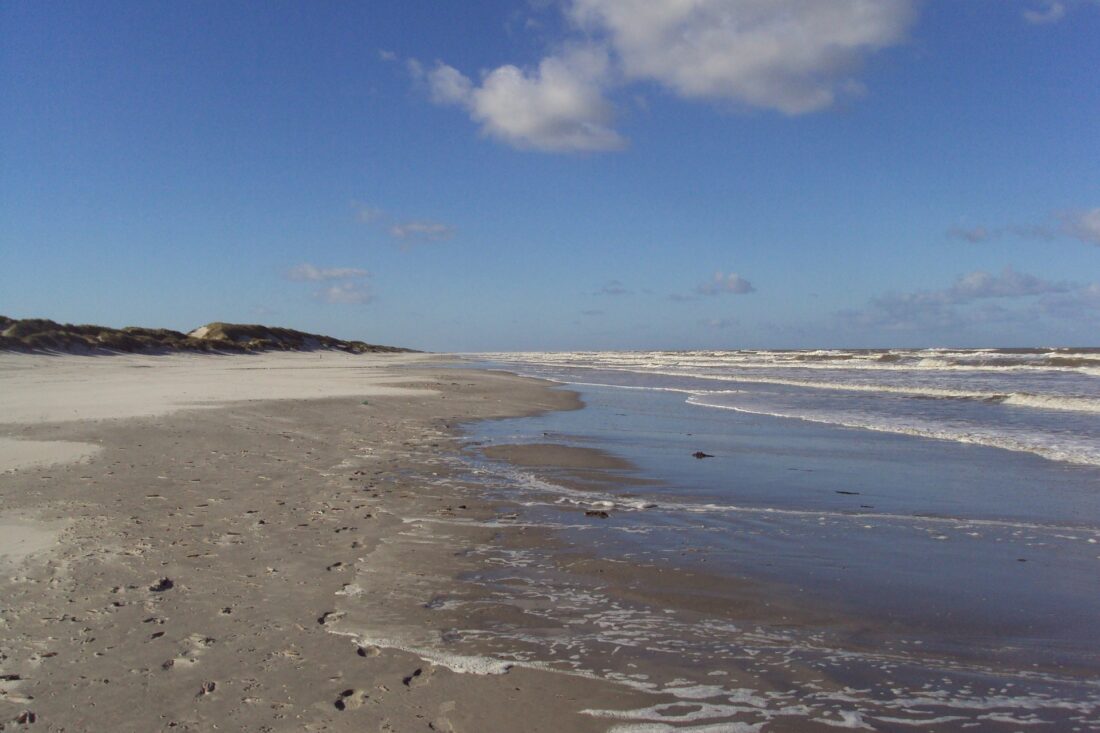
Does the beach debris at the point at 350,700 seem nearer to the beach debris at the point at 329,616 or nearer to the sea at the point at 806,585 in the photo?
the sea at the point at 806,585

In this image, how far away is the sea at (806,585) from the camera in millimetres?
3893

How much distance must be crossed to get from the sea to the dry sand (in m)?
0.61

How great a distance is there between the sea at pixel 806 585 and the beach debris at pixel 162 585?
2021mm

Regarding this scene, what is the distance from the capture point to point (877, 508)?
8.66 m

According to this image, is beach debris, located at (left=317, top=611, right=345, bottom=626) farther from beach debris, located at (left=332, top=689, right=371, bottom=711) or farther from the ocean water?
the ocean water

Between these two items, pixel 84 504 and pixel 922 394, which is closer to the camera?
pixel 84 504

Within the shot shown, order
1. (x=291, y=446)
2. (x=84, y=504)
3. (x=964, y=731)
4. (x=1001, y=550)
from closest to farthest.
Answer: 1. (x=964, y=731)
2. (x=1001, y=550)
3. (x=84, y=504)
4. (x=291, y=446)

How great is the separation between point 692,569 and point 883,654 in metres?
1.91

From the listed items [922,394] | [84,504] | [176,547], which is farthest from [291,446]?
[922,394]

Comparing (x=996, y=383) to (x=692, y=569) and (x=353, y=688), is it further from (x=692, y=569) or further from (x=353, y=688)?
(x=353, y=688)

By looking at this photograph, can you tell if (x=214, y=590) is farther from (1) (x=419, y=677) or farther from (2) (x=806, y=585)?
(2) (x=806, y=585)

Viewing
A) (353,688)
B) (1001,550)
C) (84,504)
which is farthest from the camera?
(84,504)

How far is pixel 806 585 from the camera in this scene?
18.9 ft

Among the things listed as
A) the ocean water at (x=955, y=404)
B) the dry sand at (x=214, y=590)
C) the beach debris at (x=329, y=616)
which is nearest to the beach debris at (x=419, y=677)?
the dry sand at (x=214, y=590)
